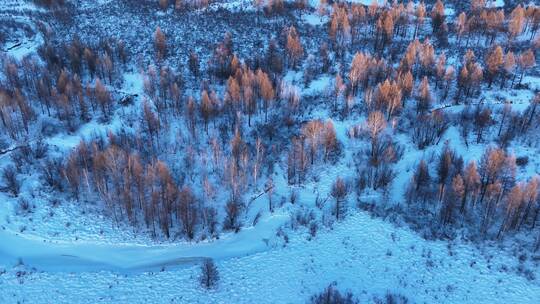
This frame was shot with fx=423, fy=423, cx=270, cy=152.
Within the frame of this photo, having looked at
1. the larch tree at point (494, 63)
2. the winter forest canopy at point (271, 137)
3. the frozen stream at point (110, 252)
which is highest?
the larch tree at point (494, 63)

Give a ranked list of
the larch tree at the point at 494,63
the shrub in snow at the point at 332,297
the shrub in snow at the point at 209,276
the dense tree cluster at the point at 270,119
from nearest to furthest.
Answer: the shrub in snow at the point at 332,297, the shrub in snow at the point at 209,276, the dense tree cluster at the point at 270,119, the larch tree at the point at 494,63

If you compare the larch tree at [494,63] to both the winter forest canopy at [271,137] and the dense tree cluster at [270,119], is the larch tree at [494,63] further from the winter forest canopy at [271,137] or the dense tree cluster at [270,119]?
the winter forest canopy at [271,137]

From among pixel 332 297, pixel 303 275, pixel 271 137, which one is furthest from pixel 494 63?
pixel 332 297

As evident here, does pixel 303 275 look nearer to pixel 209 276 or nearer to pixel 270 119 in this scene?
pixel 209 276

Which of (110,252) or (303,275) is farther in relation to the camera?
(110,252)

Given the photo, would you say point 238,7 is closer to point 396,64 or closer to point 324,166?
point 396,64

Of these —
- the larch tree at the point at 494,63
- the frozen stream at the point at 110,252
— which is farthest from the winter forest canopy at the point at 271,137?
the larch tree at the point at 494,63

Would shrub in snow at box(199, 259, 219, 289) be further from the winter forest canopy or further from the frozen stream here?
the frozen stream

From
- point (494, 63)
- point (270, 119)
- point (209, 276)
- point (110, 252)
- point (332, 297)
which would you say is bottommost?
point (110, 252)

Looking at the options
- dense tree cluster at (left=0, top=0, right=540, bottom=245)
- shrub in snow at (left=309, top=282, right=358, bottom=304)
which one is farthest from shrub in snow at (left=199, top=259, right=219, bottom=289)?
shrub in snow at (left=309, top=282, right=358, bottom=304)
